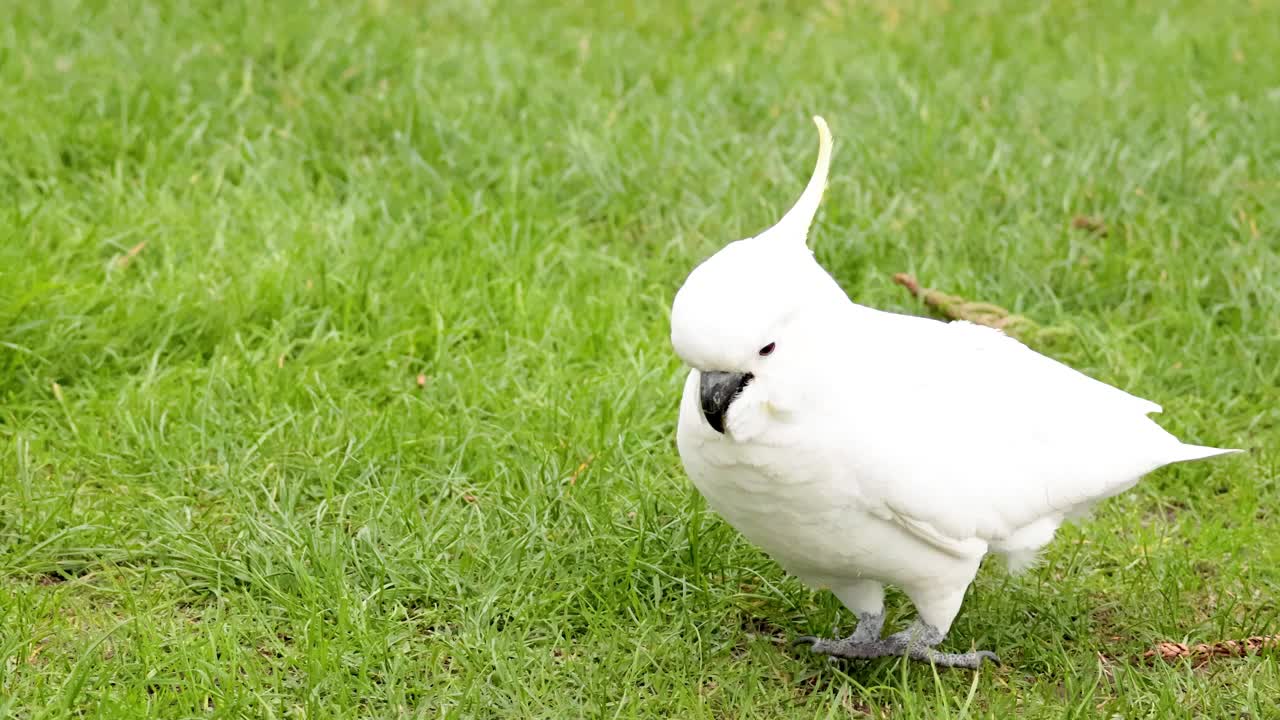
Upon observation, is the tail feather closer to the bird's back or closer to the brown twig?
the bird's back

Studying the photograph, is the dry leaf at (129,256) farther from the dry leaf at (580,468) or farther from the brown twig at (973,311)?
the brown twig at (973,311)

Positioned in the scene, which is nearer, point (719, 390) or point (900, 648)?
point (719, 390)

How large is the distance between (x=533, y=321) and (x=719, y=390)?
A: 161cm

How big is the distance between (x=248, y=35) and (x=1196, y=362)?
3.34 m

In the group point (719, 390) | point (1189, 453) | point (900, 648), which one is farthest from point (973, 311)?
point (719, 390)

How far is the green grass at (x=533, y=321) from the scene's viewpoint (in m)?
2.65

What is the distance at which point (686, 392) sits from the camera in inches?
91.6

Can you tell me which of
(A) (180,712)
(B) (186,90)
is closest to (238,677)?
(A) (180,712)

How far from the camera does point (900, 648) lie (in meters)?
2.66

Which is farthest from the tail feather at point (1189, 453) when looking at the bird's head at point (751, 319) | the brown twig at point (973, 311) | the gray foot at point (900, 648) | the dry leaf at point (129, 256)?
the dry leaf at point (129, 256)

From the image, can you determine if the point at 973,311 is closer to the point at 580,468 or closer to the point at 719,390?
the point at 580,468

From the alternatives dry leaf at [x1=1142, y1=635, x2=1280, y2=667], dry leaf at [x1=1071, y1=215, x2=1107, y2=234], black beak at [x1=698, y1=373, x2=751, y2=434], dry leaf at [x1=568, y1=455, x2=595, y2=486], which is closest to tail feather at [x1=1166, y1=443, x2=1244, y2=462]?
dry leaf at [x1=1142, y1=635, x2=1280, y2=667]

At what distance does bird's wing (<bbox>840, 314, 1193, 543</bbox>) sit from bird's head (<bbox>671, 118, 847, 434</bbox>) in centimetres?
19

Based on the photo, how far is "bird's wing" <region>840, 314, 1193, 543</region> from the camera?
233 centimetres
